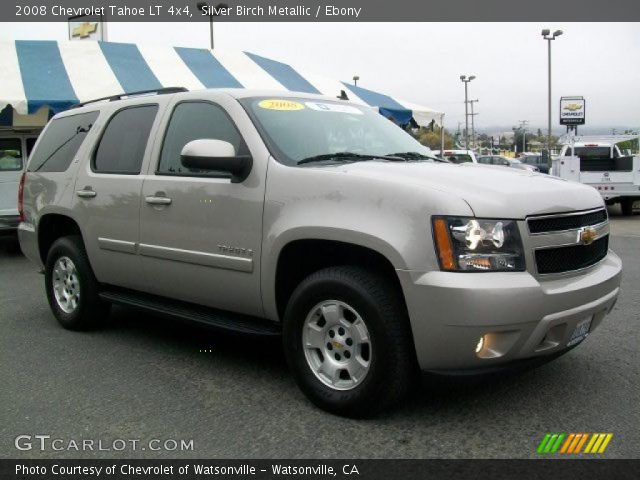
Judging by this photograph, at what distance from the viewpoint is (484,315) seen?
9.61 ft

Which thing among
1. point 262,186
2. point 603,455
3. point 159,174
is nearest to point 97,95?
point 159,174

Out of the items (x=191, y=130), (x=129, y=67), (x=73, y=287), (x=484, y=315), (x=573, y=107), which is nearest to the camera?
(x=484, y=315)

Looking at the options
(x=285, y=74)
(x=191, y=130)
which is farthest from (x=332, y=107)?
(x=285, y=74)

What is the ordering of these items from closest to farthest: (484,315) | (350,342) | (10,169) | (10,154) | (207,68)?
(484,315), (350,342), (10,169), (10,154), (207,68)

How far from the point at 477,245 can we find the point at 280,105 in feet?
6.01

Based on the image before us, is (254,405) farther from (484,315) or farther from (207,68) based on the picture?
(207,68)

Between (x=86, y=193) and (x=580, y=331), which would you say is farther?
(x=86, y=193)

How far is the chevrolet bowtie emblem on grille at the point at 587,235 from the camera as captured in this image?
3334 mm

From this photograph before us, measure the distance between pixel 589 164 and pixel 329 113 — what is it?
49.2 ft

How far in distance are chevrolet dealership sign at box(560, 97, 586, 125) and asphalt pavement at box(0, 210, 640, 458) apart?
31128 mm

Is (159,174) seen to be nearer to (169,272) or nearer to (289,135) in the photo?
(169,272)

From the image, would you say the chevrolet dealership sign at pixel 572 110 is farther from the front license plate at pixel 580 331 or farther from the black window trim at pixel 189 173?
the front license plate at pixel 580 331

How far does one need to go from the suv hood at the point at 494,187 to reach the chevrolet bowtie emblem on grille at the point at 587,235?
12 cm
